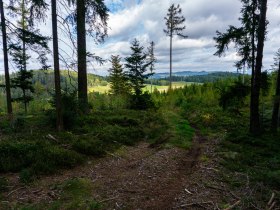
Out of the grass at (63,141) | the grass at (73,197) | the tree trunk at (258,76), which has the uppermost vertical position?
the tree trunk at (258,76)

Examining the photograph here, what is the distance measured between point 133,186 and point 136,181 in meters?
0.30

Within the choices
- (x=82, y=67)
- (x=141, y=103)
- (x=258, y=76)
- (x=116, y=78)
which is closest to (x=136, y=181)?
(x=82, y=67)

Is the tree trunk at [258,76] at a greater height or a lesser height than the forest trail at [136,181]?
greater

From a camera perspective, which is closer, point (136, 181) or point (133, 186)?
point (133, 186)

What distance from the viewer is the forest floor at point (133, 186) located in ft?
17.5

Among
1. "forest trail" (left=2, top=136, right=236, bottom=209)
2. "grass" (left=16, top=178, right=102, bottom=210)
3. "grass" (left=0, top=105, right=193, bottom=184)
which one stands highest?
"grass" (left=0, top=105, right=193, bottom=184)

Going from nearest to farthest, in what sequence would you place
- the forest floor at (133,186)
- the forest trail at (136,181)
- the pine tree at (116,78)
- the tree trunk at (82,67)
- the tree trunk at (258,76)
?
the forest floor at (133,186) < the forest trail at (136,181) < the tree trunk at (258,76) < the tree trunk at (82,67) < the pine tree at (116,78)

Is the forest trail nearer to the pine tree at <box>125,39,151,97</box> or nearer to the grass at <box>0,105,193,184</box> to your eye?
the grass at <box>0,105,193,184</box>

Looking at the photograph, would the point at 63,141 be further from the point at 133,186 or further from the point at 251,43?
the point at 251,43

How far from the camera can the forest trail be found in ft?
17.9

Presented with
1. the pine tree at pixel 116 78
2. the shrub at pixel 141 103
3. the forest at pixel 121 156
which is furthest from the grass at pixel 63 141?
the pine tree at pixel 116 78

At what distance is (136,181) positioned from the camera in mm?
6578

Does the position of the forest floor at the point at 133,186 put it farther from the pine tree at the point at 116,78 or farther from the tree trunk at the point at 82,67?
the pine tree at the point at 116,78

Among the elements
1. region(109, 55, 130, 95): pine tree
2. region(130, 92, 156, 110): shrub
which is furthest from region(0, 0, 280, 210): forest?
region(109, 55, 130, 95): pine tree
